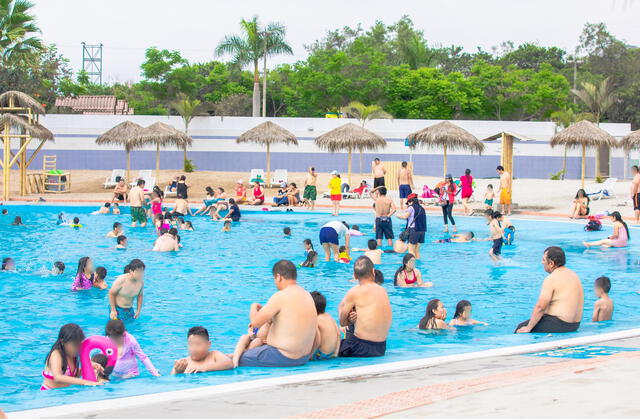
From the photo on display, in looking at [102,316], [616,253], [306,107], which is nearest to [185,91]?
[306,107]

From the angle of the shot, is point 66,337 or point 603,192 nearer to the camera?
point 66,337

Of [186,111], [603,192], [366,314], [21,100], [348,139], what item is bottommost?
[366,314]

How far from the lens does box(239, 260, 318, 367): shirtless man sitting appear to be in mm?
6535

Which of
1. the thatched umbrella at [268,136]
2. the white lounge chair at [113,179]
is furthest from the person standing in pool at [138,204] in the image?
the white lounge chair at [113,179]

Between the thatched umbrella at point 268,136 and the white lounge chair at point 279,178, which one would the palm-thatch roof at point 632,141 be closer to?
the thatched umbrella at point 268,136

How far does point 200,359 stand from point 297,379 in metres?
1.10

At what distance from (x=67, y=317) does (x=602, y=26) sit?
57.7m

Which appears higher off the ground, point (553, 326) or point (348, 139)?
point (348, 139)

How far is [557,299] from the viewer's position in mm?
8336

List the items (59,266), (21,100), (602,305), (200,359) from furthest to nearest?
(21,100) < (59,266) < (602,305) < (200,359)

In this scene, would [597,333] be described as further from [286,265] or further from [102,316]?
[102,316]

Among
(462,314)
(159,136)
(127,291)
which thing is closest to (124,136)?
(159,136)

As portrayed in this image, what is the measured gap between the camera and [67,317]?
10.4 meters

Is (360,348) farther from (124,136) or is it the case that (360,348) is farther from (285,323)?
(124,136)
